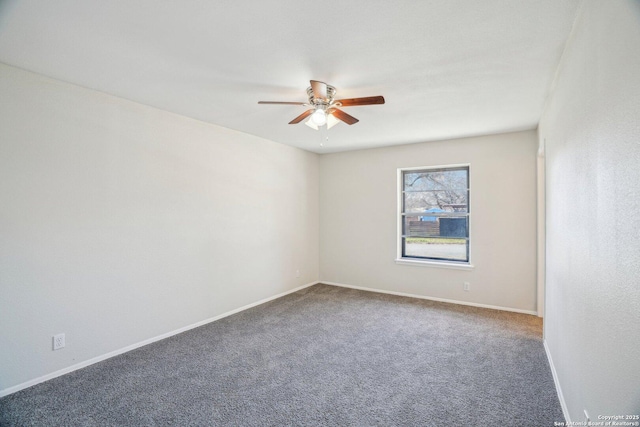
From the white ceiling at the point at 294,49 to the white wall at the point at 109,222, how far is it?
0.36 metres

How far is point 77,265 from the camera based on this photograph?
2729mm

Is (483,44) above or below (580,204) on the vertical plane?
above

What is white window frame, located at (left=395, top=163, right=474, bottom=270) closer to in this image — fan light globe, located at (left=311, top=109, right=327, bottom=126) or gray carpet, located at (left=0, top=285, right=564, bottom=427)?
gray carpet, located at (left=0, top=285, right=564, bottom=427)

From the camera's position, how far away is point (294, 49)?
6.80ft

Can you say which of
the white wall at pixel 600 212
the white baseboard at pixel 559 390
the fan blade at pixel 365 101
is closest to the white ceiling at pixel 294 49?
the fan blade at pixel 365 101

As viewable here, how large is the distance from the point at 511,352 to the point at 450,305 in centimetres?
150

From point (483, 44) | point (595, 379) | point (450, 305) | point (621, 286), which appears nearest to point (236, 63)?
point (483, 44)

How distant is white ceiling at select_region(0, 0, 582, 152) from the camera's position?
168cm

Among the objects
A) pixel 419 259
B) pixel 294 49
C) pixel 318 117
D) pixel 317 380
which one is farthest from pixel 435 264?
pixel 294 49

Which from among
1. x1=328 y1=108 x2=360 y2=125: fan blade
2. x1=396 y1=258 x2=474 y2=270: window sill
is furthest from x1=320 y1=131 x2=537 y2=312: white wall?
x1=328 y1=108 x2=360 y2=125: fan blade

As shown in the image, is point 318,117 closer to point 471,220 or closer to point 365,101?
point 365,101

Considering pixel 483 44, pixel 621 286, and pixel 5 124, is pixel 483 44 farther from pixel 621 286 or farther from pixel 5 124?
pixel 5 124

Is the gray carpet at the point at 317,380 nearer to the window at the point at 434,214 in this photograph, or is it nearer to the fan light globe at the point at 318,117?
the window at the point at 434,214

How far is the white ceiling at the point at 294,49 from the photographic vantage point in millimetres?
1681
